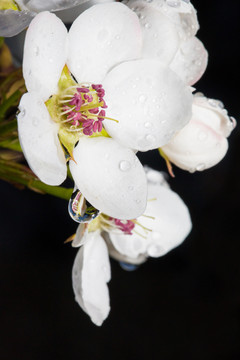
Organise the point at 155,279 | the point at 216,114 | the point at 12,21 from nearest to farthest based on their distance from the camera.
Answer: the point at 12,21, the point at 216,114, the point at 155,279

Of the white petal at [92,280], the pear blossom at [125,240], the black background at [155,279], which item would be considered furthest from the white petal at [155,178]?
the black background at [155,279]

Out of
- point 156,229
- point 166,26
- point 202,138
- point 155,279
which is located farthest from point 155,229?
point 155,279

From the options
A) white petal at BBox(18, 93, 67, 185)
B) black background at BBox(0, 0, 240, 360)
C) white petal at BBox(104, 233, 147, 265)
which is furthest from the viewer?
black background at BBox(0, 0, 240, 360)

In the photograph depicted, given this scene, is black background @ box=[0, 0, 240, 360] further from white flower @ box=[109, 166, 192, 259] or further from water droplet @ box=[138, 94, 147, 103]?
water droplet @ box=[138, 94, 147, 103]

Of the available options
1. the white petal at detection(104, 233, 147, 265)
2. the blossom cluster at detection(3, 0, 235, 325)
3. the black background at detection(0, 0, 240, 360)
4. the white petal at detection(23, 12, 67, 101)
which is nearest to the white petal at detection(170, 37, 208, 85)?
the blossom cluster at detection(3, 0, 235, 325)

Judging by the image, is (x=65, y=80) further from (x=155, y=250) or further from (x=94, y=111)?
(x=155, y=250)

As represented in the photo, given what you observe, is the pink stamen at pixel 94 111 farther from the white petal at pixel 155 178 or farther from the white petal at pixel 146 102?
the white petal at pixel 155 178
